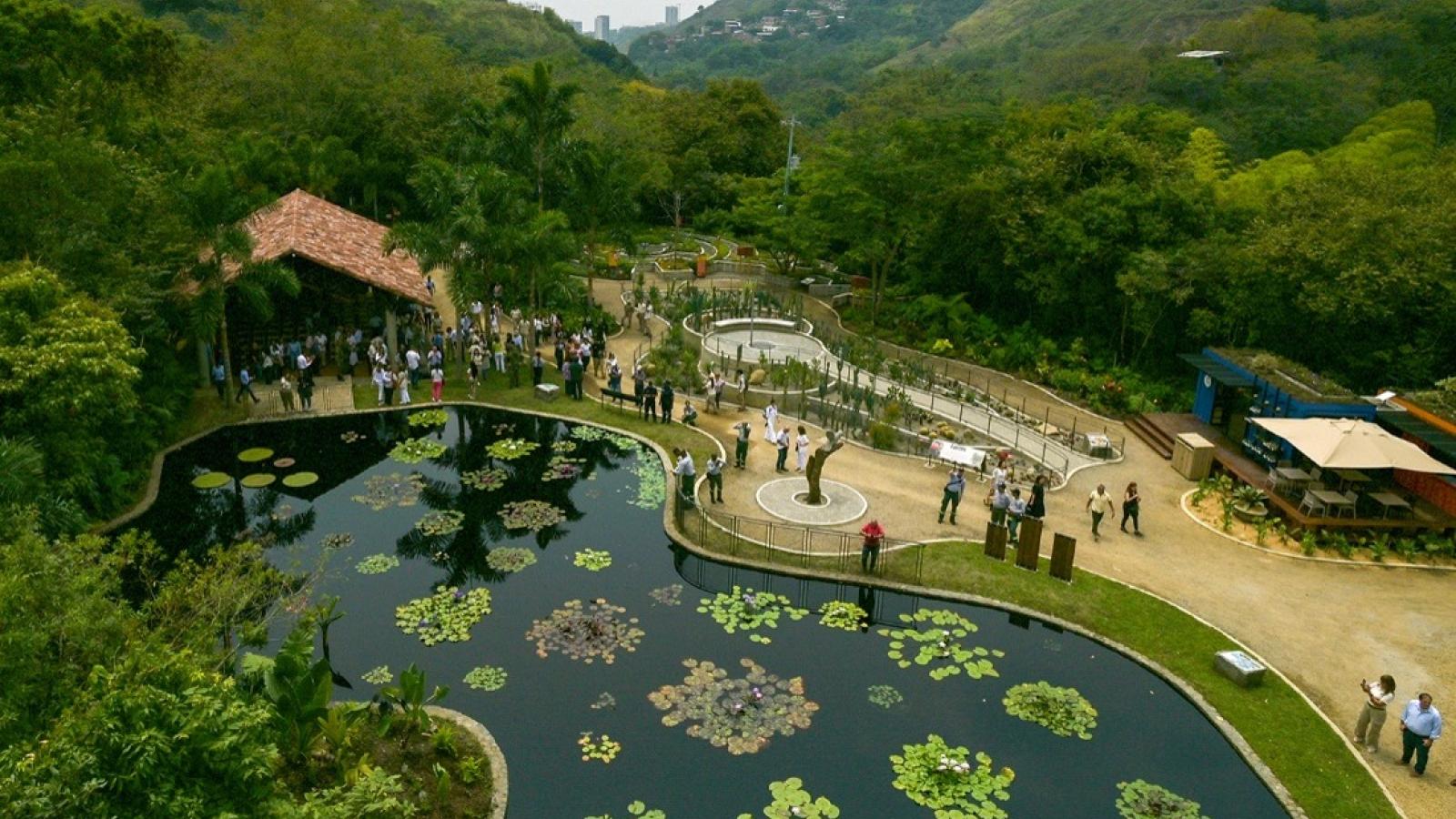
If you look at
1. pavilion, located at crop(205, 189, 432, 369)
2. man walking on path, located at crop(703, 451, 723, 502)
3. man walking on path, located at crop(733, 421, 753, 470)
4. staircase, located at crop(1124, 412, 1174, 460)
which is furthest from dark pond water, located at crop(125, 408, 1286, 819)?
staircase, located at crop(1124, 412, 1174, 460)

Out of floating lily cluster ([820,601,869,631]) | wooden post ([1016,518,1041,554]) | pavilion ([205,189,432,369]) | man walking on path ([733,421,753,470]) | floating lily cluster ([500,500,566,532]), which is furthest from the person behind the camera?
pavilion ([205,189,432,369])

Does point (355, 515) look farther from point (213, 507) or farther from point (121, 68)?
point (121, 68)

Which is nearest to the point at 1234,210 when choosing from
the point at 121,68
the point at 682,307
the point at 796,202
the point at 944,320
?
the point at 944,320

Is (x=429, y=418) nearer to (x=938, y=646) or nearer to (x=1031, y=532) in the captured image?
(x=938, y=646)

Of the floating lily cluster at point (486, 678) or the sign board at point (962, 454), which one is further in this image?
the sign board at point (962, 454)

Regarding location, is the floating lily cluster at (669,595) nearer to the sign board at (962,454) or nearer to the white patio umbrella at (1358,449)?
the sign board at (962,454)

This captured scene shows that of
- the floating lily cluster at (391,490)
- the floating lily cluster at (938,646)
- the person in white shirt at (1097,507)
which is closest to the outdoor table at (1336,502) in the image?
the person in white shirt at (1097,507)

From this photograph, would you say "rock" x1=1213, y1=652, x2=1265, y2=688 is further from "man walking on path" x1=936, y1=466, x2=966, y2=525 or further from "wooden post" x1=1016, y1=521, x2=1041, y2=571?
"man walking on path" x1=936, y1=466, x2=966, y2=525
